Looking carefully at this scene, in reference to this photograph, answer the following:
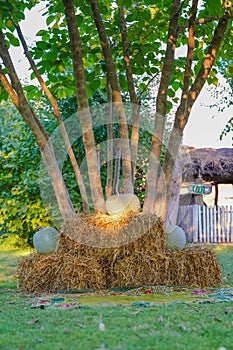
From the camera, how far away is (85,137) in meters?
6.55

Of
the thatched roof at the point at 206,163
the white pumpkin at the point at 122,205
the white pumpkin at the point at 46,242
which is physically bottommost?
the white pumpkin at the point at 46,242

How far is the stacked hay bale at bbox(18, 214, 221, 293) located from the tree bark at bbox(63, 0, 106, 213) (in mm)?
419

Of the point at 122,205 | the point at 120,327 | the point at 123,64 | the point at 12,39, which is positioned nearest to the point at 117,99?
the point at 123,64

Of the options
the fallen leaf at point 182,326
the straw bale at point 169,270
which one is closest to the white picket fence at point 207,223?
the straw bale at point 169,270

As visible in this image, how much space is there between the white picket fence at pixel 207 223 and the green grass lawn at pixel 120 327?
435 inches

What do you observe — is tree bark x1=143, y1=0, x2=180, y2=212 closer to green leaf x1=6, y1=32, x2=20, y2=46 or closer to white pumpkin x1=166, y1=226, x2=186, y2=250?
white pumpkin x1=166, y1=226, x2=186, y2=250

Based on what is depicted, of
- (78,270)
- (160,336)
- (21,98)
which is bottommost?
(160,336)

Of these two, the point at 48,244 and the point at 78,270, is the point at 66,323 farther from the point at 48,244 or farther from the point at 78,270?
the point at 48,244

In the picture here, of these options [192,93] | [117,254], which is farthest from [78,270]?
[192,93]

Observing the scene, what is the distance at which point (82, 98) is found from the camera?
6.46 metres

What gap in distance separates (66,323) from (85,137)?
323cm

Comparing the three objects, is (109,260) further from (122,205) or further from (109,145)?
(109,145)

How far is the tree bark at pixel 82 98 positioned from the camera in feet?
20.9

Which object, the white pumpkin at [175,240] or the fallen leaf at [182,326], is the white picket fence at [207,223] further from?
the fallen leaf at [182,326]
